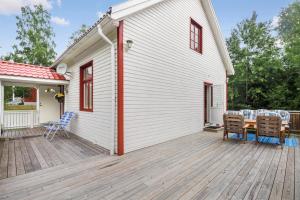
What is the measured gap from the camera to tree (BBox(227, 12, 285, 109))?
12.6 m

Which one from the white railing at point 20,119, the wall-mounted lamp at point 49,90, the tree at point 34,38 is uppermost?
the tree at point 34,38

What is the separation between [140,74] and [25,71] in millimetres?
5048

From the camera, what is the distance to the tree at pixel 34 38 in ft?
57.3

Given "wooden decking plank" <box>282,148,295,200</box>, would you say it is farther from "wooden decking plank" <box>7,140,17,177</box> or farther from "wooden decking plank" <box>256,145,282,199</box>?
"wooden decking plank" <box>7,140,17,177</box>

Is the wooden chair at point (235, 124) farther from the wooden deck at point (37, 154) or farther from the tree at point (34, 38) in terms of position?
the tree at point (34, 38)

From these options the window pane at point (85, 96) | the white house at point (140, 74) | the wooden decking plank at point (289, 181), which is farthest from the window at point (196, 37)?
the wooden decking plank at point (289, 181)

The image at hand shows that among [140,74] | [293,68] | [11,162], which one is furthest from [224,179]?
[293,68]

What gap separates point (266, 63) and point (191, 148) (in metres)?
11.3

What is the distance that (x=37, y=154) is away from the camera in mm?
4469

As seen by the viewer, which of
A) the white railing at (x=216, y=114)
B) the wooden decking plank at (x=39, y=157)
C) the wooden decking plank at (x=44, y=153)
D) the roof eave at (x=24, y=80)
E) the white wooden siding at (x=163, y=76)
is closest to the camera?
the wooden decking plank at (x=39, y=157)

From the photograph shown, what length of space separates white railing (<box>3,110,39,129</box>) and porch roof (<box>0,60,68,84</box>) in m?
2.04

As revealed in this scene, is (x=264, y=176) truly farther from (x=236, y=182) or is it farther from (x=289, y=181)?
(x=236, y=182)

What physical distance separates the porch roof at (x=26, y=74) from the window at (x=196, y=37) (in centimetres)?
580

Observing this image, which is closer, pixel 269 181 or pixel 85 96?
pixel 269 181
